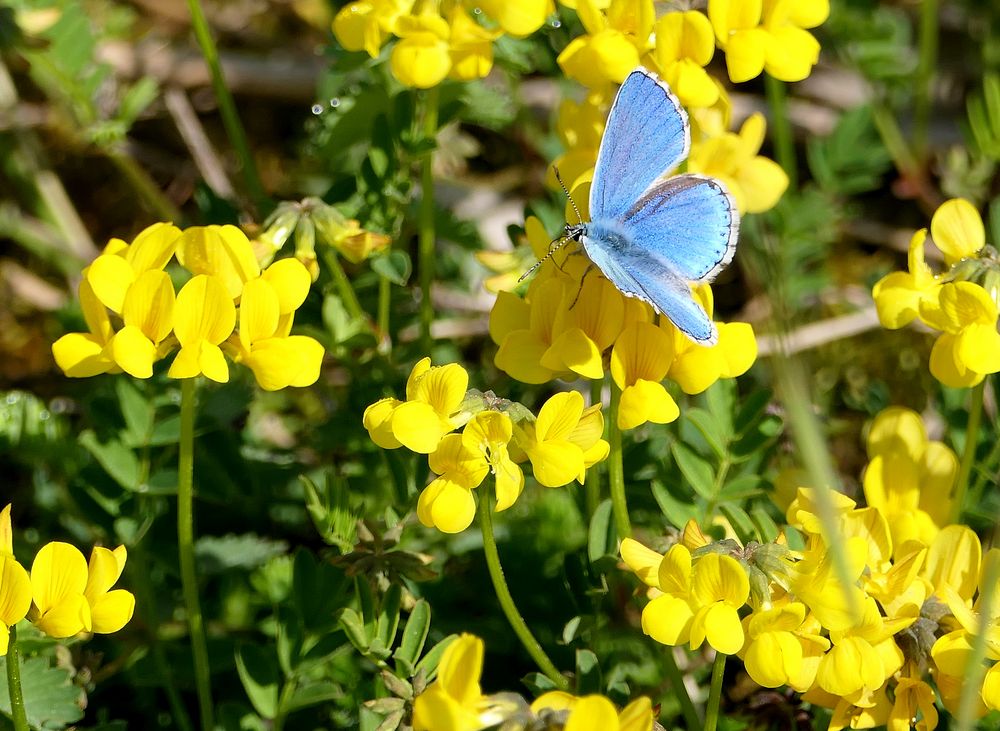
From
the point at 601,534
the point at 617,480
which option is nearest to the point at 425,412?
the point at 617,480

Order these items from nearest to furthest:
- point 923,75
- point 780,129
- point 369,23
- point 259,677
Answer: point 259,677 → point 369,23 → point 780,129 → point 923,75

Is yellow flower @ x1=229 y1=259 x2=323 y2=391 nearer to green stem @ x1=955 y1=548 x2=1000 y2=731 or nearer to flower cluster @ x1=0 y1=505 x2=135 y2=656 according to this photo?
flower cluster @ x1=0 y1=505 x2=135 y2=656

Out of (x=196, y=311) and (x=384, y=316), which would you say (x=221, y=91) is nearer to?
(x=384, y=316)

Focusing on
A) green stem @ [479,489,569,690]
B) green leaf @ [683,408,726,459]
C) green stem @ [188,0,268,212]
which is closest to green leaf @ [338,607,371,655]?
green stem @ [479,489,569,690]

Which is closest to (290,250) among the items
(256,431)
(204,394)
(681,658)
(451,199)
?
(204,394)

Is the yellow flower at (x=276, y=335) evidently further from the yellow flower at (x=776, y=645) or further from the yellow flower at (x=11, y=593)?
the yellow flower at (x=776, y=645)

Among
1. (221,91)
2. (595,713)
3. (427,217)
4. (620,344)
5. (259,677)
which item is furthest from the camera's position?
(221,91)

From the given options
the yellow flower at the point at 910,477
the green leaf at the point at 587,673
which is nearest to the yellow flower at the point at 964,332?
the yellow flower at the point at 910,477
